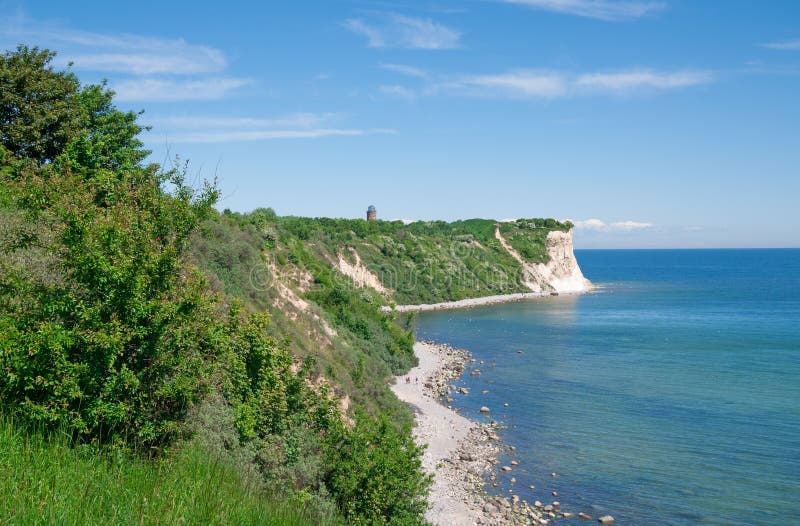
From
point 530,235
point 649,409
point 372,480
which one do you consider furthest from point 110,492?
point 530,235

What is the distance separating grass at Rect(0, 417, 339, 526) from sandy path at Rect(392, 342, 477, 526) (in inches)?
563

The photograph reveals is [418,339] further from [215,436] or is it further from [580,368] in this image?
[215,436]

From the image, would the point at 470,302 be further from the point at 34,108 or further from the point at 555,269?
Answer: the point at 34,108

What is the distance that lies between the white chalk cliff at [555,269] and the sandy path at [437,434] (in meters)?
71.9

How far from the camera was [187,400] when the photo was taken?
10.4 m

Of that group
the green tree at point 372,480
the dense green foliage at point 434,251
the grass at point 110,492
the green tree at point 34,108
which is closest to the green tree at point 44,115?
the green tree at point 34,108

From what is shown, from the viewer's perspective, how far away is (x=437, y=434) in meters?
31.5

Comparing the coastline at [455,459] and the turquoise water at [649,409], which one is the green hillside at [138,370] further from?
the turquoise water at [649,409]

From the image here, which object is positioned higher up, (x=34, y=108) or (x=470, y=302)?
(x=34, y=108)

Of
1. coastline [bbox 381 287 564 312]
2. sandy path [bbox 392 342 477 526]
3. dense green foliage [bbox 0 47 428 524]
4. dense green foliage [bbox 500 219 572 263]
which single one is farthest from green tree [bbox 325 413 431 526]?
dense green foliage [bbox 500 219 572 263]

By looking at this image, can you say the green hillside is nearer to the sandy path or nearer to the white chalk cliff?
the sandy path

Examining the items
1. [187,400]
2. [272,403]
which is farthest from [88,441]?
[272,403]

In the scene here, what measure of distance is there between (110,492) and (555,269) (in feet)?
395

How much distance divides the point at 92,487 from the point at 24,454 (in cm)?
130
